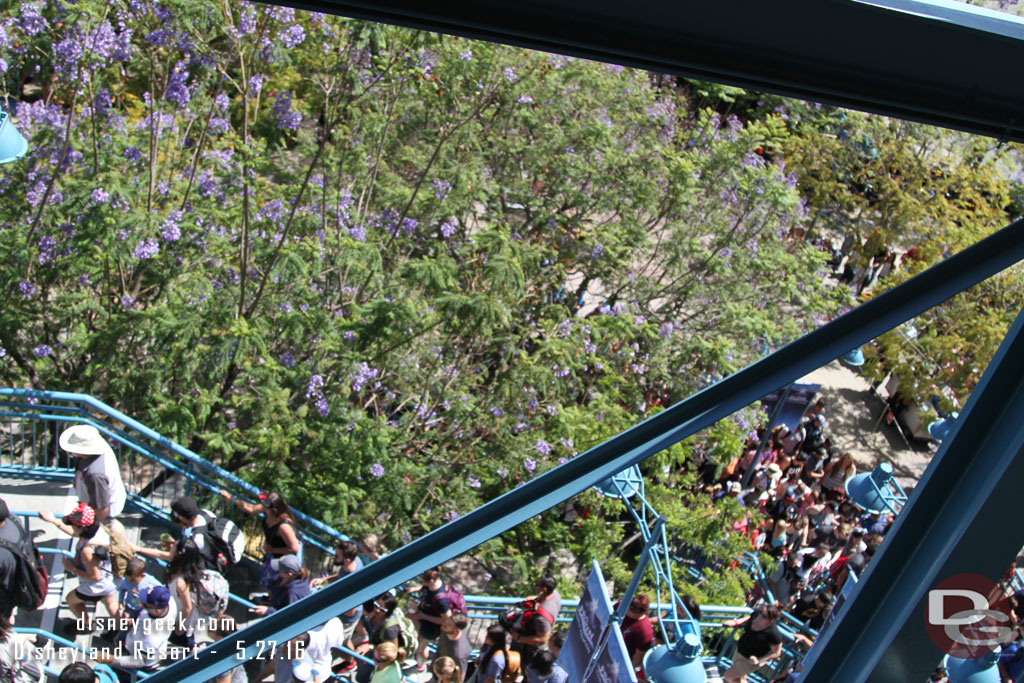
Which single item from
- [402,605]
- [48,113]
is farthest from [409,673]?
[48,113]

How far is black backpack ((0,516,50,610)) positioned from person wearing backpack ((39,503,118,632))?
0.99 ft

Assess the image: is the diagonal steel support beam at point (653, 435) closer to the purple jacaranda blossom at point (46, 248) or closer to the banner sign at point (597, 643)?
the banner sign at point (597, 643)

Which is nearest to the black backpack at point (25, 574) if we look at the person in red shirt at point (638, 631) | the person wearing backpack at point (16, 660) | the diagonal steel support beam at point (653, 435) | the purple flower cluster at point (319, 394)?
the person wearing backpack at point (16, 660)

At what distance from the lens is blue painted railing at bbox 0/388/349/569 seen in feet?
21.3

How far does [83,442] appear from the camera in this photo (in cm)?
555

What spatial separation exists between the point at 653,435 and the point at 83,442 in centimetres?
553

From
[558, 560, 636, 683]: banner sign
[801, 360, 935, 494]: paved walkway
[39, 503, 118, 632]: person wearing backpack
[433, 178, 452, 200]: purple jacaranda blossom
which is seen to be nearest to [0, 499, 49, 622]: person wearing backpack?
[39, 503, 118, 632]: person wearing backpack

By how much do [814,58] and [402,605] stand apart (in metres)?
6.55

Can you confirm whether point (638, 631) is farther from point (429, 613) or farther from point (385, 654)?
point (385, 654)

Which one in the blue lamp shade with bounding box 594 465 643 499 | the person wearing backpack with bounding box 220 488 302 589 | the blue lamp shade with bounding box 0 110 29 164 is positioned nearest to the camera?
the blue lamp shade with bounding box 594 465 643 499

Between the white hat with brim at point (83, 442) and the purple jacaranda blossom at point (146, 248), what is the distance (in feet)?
5.88

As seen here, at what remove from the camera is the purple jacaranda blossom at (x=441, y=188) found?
838 centimetres

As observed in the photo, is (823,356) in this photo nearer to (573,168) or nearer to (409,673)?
(409,673)

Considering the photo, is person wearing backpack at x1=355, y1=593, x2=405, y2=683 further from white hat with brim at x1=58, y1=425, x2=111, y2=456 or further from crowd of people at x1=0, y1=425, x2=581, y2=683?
white hat with brim at x1=58, y1=425, x2=111, y2=456
